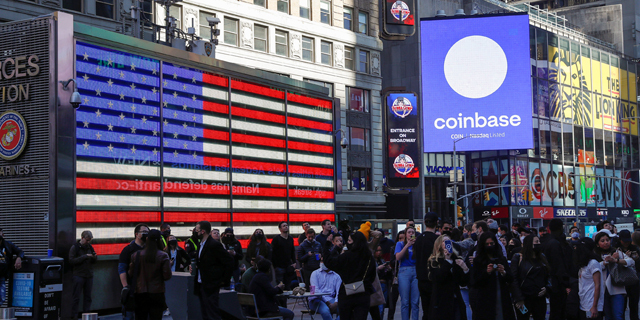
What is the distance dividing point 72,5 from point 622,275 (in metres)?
30.2

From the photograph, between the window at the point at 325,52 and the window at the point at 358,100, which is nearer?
the window at the point at 325,52

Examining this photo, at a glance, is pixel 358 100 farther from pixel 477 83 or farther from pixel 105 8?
pixel 105 8

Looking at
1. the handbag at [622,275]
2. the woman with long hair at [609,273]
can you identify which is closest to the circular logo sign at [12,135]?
the woman with long hair at [609,273]

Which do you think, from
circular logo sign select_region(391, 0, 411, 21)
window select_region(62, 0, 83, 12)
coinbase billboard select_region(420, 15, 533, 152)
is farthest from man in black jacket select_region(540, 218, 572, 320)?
coinbase billboard select_region(420, 15, 533, 152)

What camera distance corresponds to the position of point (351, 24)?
55.4 meters

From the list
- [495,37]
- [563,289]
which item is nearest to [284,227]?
[563,289]

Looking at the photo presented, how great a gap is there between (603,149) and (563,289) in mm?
88291

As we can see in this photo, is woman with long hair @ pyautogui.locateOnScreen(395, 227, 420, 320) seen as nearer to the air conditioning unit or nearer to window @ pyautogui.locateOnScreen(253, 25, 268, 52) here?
the air conditioning unit

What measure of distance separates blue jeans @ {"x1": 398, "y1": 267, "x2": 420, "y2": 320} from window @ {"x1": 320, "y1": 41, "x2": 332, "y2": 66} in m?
39.4

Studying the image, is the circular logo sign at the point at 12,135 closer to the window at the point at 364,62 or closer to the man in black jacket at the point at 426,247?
the man in black jacket at the point at 426,247

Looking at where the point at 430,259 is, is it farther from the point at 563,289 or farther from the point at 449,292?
the point at 563,289

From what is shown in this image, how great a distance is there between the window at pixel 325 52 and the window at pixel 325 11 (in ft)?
5.39

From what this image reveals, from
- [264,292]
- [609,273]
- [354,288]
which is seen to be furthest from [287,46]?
[354,288]

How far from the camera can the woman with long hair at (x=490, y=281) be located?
35.6 feet
